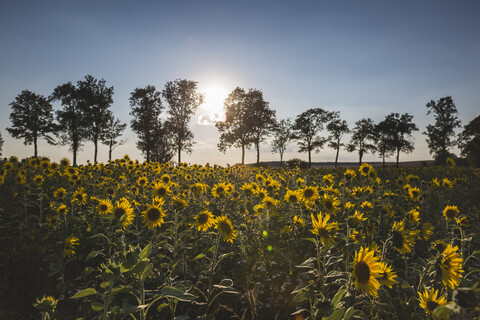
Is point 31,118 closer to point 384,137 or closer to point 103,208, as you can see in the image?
point 103,208

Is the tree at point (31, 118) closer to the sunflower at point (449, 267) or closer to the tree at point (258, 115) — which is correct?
the tree at point (258, 115)

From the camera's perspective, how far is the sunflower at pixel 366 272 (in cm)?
175

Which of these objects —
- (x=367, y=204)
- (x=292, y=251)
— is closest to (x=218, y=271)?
(x=292, y=251)

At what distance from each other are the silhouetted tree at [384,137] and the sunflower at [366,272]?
204ft

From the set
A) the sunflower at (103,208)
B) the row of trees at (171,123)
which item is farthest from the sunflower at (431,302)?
the row of trees at (171,123)

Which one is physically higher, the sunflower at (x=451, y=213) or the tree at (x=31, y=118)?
the tree at (x=31, y=118)

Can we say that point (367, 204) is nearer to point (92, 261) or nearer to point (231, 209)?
point (231, 209)

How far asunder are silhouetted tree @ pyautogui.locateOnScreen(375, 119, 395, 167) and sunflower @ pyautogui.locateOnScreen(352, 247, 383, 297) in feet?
204

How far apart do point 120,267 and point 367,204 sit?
4470 millimetres

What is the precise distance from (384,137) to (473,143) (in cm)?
2371

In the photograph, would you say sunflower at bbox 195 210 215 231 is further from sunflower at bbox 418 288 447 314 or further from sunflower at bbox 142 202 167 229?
sunflower at bbox 418 288 447 314

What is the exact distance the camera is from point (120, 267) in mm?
1521

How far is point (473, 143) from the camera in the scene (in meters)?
34.1

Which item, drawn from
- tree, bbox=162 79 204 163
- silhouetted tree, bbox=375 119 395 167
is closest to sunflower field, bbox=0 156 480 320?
tree, bbox=162 79 204 163
